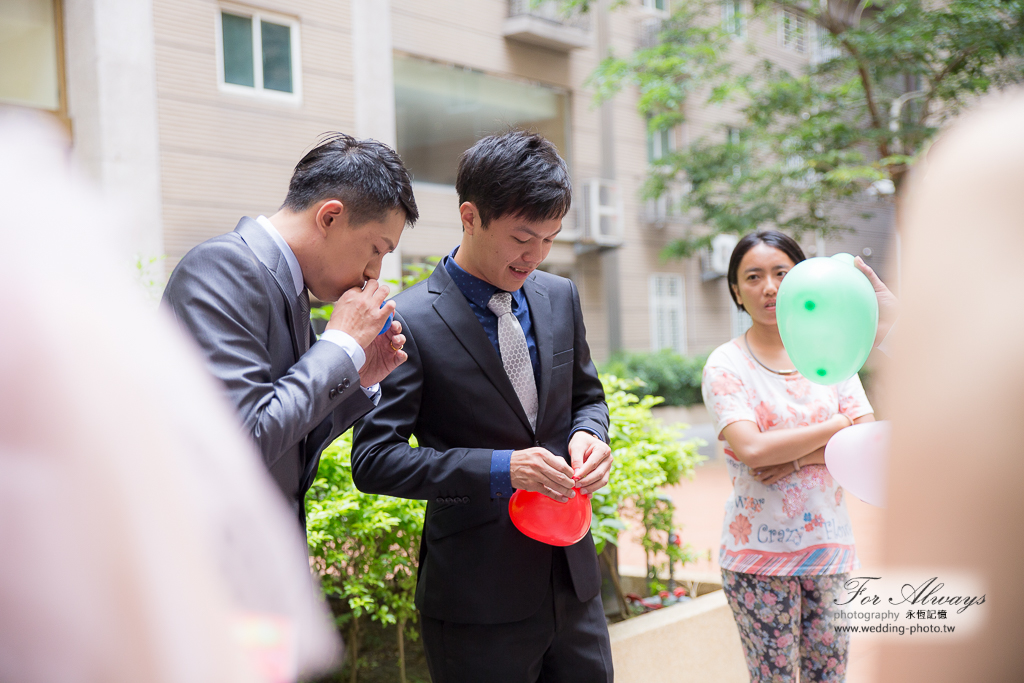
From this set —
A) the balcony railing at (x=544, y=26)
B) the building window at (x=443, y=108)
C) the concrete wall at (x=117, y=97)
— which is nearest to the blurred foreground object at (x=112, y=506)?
the concrete wall at (x=117, y=97)

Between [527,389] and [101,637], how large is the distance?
1472 mm

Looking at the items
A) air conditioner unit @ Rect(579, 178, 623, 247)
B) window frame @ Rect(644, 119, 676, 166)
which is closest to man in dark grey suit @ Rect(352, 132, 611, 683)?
air conditioner unit @ Rect(579, 178, 623, 247)

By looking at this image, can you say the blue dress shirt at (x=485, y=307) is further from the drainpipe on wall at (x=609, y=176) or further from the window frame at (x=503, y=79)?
the drainpipe on wall at (x=609, y=176)

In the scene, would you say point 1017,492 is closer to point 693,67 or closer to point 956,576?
point 956,576

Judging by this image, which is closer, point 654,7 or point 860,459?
point 860,459

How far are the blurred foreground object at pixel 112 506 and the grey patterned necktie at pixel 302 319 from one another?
3.19ft

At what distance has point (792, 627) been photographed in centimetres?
245

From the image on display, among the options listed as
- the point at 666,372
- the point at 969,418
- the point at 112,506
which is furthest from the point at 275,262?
the point at 666,372

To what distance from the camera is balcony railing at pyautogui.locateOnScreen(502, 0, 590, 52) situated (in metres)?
12.1

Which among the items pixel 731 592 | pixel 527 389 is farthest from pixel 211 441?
pixel 731 592

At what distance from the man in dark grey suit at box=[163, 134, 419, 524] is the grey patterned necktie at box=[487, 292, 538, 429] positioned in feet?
1.07

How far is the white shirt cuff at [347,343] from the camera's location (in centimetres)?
→ 159

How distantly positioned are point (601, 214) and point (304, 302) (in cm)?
1199

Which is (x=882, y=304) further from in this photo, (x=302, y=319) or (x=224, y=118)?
(x=224, y=118)
